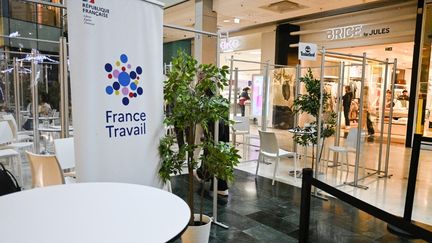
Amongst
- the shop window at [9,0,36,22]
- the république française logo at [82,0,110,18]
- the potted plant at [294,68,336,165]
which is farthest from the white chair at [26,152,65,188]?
the shop window at [9,0,36,22]

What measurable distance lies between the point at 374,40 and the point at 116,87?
9.37 metres

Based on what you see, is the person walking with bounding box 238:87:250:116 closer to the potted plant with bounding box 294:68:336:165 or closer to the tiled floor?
the potted plant with bounding box 294:68:336:165

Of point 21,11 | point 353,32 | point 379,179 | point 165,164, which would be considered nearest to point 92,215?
point 165,164

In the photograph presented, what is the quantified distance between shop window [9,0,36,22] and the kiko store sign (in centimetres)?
1006

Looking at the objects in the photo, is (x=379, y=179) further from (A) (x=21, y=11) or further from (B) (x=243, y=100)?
(A) (x=21, y=11)

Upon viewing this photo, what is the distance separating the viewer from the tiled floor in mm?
3172

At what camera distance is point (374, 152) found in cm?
813

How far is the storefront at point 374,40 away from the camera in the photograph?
311 inches

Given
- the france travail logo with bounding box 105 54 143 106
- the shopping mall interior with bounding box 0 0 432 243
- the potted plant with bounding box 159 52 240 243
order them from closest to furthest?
the shopping mall interior with bounding box 0 0 432 243, the france travail logo with bounding box 105 54 143 106, the potted plant with bounding box 159 52 240 243

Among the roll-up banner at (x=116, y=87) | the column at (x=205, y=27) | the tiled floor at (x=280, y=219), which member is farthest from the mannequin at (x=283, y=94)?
the roll-up banner at (x=116, y=87)

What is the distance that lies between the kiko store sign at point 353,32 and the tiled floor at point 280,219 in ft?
22.8

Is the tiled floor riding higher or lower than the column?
lower

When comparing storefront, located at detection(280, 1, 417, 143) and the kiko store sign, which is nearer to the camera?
storefront, located at detection(280, 1, 417, 143)

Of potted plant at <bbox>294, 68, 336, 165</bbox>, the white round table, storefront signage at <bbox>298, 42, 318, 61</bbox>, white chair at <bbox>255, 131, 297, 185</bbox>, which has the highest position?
storefront signage at <bbox>298, 42, 318, 61</bbox>
